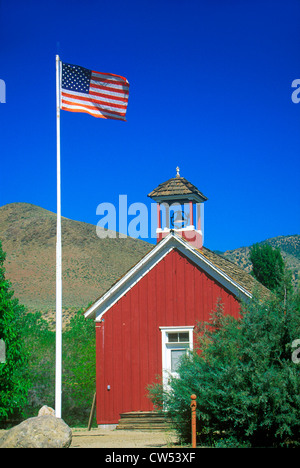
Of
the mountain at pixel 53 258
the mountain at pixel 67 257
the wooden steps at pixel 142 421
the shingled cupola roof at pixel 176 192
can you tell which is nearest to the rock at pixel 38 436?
the wooden steps at pixel 142 421

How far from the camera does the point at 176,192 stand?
21.3 m

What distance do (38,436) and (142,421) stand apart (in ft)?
23.3

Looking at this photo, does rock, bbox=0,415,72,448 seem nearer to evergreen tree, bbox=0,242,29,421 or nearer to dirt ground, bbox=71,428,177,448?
dirt ground, bbox=71,428,177,448

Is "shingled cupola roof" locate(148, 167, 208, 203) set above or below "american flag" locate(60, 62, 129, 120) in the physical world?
below

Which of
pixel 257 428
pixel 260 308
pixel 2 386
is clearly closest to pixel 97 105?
pixel 260 308

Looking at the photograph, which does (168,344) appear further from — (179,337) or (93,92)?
(93,92)

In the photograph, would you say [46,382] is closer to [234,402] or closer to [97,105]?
[97,105]

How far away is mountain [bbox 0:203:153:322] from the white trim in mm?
54313

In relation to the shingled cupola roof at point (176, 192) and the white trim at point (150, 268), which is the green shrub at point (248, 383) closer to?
the white trim at point (150, 268)

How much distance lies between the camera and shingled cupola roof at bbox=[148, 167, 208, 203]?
21.2 m

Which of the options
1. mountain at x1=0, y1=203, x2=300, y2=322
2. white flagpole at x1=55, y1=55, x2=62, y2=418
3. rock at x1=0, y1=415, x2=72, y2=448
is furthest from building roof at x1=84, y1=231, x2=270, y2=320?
mountain at x1=0, y1=203, x2=300, y2=322

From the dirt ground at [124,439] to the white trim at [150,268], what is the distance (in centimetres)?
386

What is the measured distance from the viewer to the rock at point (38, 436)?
35.2 ft
